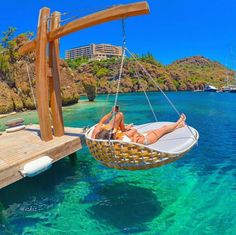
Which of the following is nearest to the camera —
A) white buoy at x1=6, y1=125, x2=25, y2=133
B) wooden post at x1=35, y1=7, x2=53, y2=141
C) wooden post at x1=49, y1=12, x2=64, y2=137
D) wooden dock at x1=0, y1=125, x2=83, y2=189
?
wooden dock at x1=0, y1=125, x2=83, y2=189

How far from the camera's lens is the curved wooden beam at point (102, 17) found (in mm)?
5777

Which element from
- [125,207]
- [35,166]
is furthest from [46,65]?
[125,207]

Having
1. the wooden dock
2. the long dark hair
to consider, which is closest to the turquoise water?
the wooden dock

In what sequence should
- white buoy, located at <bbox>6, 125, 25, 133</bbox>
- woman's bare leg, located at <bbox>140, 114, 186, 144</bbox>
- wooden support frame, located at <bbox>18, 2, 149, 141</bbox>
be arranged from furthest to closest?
white buoy, located at <bbox>6, 125, 25, 133</bbox> < wooden support frame, located at <bbox>18, 2, 149, 141</bbox> < woman's bare leg, located at <bbox>140, 114, 186, 144</bbox>

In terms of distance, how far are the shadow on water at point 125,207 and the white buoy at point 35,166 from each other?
5.26 ft

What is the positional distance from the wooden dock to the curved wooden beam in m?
3.34

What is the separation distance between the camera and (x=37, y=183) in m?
8.25

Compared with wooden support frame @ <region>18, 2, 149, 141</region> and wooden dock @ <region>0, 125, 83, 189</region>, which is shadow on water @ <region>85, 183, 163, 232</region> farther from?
wooden support frame @ <region>18, 2, 149, 141</region>

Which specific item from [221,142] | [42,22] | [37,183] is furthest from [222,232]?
[221,142]

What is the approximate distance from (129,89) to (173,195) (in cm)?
9257

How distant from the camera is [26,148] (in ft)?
26.3

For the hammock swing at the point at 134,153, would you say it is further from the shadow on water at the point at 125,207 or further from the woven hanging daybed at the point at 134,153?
the shadow on water at the point at 125,207

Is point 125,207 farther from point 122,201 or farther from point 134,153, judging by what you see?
point 134,153

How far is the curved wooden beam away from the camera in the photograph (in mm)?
5777
